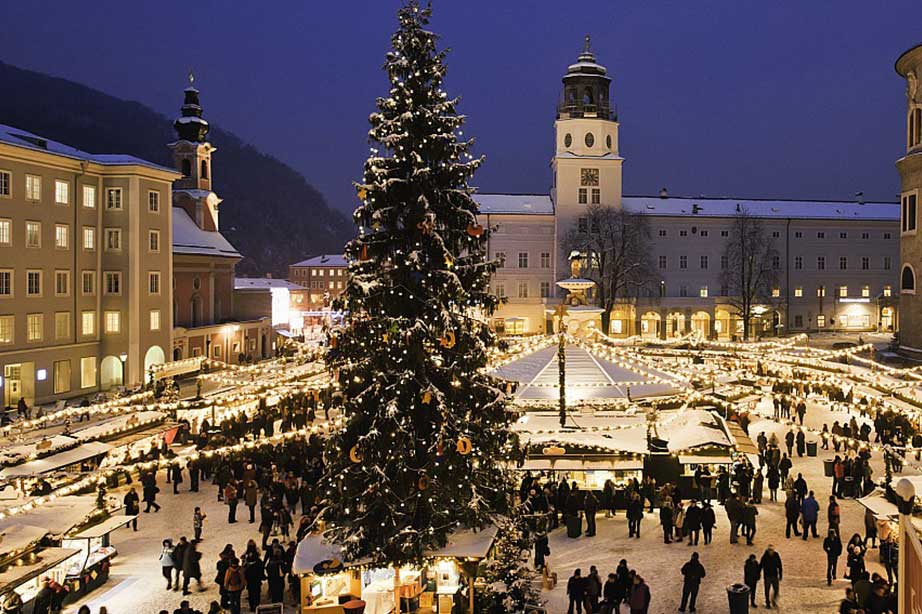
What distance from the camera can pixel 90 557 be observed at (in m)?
15.7

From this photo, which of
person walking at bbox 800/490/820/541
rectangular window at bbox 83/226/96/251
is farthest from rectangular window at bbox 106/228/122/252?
person walking at bbox 800/490/820/541

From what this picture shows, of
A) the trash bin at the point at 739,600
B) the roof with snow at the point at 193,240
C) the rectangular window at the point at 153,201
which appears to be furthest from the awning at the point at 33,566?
the roof with snow at the point at 193,240

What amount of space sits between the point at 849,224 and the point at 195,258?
5519 cm

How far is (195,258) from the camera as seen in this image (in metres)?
49.5

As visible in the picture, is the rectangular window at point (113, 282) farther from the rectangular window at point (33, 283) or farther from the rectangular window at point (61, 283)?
the rectangular window at point (33, 283)

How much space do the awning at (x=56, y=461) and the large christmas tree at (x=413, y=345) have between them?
29.3 feet

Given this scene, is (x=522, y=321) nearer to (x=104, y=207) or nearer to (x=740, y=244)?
(x=740, y=244)

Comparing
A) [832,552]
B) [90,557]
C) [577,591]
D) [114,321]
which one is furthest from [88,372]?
[832,552]

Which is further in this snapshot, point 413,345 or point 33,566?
point 33,566

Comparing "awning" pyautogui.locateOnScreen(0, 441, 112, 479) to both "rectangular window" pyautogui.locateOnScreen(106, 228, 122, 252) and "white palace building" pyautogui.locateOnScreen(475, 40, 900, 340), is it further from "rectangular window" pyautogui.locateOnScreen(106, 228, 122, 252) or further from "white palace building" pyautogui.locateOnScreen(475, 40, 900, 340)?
"white palace building" pyautogui.locateOnScreen(475, 40, 900, 340)

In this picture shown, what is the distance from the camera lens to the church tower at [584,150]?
220ft

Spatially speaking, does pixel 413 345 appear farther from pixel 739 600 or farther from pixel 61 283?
pixel 61 283

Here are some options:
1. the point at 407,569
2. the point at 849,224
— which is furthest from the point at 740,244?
the point at 407,569

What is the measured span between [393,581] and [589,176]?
186ft
